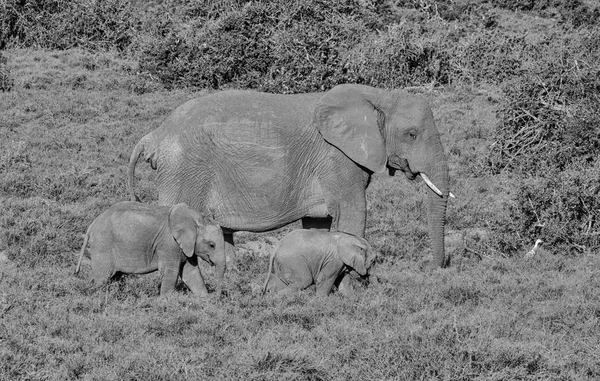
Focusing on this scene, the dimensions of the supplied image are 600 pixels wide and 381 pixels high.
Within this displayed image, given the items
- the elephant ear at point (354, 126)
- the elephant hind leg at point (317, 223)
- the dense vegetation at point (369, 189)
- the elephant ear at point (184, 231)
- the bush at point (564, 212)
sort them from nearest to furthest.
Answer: the dense vegetation at point (369, 189), the elephant ear at point (184, 231), the elephant ear at point (354, 126), the elephant hind leg at point (317, 223), the bush at point (564, 212)

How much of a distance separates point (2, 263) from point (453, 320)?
224 inches

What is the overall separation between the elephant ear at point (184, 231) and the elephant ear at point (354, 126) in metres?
2.06

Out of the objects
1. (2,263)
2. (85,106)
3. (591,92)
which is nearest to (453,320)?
(2,263)

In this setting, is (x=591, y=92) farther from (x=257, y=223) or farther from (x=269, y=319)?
(x=269, y=319)

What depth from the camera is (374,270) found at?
42.3ft

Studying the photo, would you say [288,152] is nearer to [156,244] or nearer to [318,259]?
[318,259]

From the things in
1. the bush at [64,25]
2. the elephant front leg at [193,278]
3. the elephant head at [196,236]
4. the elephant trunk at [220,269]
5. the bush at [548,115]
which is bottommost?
the bush at [64,25]

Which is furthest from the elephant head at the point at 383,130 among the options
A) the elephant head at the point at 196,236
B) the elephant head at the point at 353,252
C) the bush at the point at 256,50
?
the bush at the point at 256,50

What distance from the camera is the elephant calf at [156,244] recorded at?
36.9ft

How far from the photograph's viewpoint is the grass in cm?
904

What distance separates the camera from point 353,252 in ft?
37.7

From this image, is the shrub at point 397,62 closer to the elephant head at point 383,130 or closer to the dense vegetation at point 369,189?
the dense vegetation at point 369,189

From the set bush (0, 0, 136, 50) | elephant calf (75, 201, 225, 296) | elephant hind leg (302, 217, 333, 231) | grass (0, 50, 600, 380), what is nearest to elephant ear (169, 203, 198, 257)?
elephant calf (75, 201, 225, 296)

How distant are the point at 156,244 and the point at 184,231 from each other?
40 centimetres
